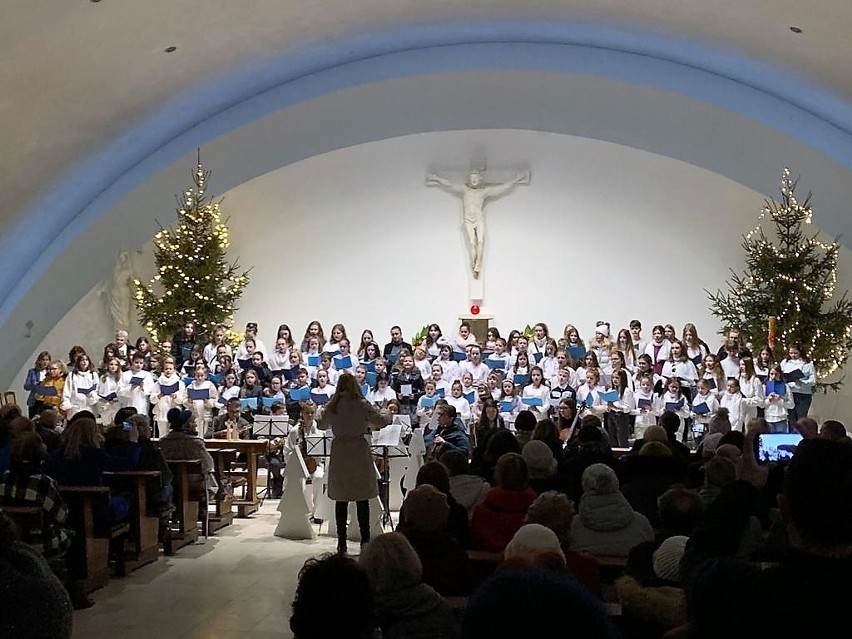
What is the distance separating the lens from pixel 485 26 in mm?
15562

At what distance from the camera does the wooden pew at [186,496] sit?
9820 mm

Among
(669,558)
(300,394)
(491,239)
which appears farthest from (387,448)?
(491,239)

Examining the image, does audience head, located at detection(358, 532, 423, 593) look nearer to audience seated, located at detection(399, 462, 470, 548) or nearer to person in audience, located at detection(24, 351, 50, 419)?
audience seated, located at detection(399, 462, 470, 548)

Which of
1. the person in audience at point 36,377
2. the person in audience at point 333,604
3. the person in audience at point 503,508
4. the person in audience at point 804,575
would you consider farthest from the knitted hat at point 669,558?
the person in audience at point 36,377

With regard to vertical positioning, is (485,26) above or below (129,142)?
above

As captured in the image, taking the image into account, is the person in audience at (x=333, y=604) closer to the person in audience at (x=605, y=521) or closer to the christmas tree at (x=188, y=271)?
the person in audience at (x=605, y=521)

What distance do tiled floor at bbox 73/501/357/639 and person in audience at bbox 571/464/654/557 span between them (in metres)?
2.13

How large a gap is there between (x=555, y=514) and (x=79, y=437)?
4.27 meters

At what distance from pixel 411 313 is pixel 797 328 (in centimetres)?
704

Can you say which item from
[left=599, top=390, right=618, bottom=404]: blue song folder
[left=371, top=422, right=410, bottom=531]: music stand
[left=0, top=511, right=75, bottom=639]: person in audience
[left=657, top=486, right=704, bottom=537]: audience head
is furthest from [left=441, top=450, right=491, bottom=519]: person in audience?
[left=599, top=390, right=618, bottom=404]: blue song folder

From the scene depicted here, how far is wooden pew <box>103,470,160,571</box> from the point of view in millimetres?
8695

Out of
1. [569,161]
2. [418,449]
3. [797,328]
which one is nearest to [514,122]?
[569,161]

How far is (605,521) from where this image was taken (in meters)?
5.60

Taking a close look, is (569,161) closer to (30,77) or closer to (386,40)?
(386,40)
